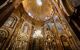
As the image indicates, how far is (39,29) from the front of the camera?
13109 mm

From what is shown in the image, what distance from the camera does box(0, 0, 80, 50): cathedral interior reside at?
25.2ft

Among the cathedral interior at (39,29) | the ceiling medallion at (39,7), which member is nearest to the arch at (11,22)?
the cathedral interior at (39,29)

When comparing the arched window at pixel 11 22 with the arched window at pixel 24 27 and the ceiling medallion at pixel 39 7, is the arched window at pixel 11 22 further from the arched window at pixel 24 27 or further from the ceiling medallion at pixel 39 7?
the ceiling medallion at pixel 39 7

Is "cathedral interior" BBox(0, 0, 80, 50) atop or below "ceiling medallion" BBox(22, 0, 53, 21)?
below

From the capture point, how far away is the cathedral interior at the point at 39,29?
7.67 m

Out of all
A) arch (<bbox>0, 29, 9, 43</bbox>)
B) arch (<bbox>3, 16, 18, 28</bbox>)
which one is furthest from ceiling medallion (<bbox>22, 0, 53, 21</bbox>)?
arch (<bbox>0, 29, 9, 43</bbox>)

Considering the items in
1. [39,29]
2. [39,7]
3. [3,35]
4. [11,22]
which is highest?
[39,7]

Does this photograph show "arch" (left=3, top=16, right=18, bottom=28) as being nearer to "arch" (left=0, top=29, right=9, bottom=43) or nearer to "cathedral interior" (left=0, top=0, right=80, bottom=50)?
"cathedral interior" (left=0, top=0, right=80, bottom=50)

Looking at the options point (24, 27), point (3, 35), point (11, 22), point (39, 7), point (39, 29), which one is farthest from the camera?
point (39, 7)

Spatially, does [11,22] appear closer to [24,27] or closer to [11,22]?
[11,22]

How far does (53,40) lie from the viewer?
34.5ft

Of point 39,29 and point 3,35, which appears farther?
point 39,29

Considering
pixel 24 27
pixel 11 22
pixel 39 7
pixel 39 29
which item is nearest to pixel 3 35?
pixel 11 22

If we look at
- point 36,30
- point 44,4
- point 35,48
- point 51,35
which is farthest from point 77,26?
point 44,4
